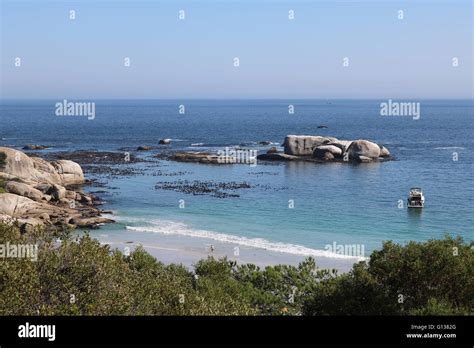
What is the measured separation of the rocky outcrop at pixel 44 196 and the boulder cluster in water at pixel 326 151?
34.4m

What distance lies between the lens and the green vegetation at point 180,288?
14633mm

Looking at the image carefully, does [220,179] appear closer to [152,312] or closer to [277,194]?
[277,194]

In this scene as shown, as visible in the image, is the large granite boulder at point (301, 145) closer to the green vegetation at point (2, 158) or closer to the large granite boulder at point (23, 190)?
the green vegetation at point (2, 158)

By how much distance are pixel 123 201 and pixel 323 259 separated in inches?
1092

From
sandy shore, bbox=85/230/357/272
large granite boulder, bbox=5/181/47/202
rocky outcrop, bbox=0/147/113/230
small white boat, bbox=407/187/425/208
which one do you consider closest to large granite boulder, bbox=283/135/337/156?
rocky outcrop, bbox=0/147/113/230

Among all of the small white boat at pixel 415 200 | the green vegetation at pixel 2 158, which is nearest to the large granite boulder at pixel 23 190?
the green vegetation at pixel 2 158

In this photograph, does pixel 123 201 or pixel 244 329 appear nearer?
pixel 244 329

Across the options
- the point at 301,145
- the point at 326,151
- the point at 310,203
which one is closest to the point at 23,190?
the point at 310,203

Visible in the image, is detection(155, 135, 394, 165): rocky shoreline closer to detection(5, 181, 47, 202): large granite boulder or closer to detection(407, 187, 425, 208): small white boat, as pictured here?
detection(407, 187, 425, 208): small white boat

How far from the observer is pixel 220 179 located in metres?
73.6

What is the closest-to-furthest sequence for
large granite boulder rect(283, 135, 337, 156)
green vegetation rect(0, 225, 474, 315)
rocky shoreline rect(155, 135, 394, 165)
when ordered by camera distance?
green vegetation rect(0, 225, 474, 315)
rocky shoreline rect(155, 135, 394, 165)
large granite boulder rect(283, 135, 337, 156)

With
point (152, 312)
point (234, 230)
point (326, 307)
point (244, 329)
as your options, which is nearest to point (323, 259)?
point (234, 230)

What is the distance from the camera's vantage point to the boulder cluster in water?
3472 inches

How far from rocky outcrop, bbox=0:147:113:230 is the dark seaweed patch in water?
10276 millimetres
